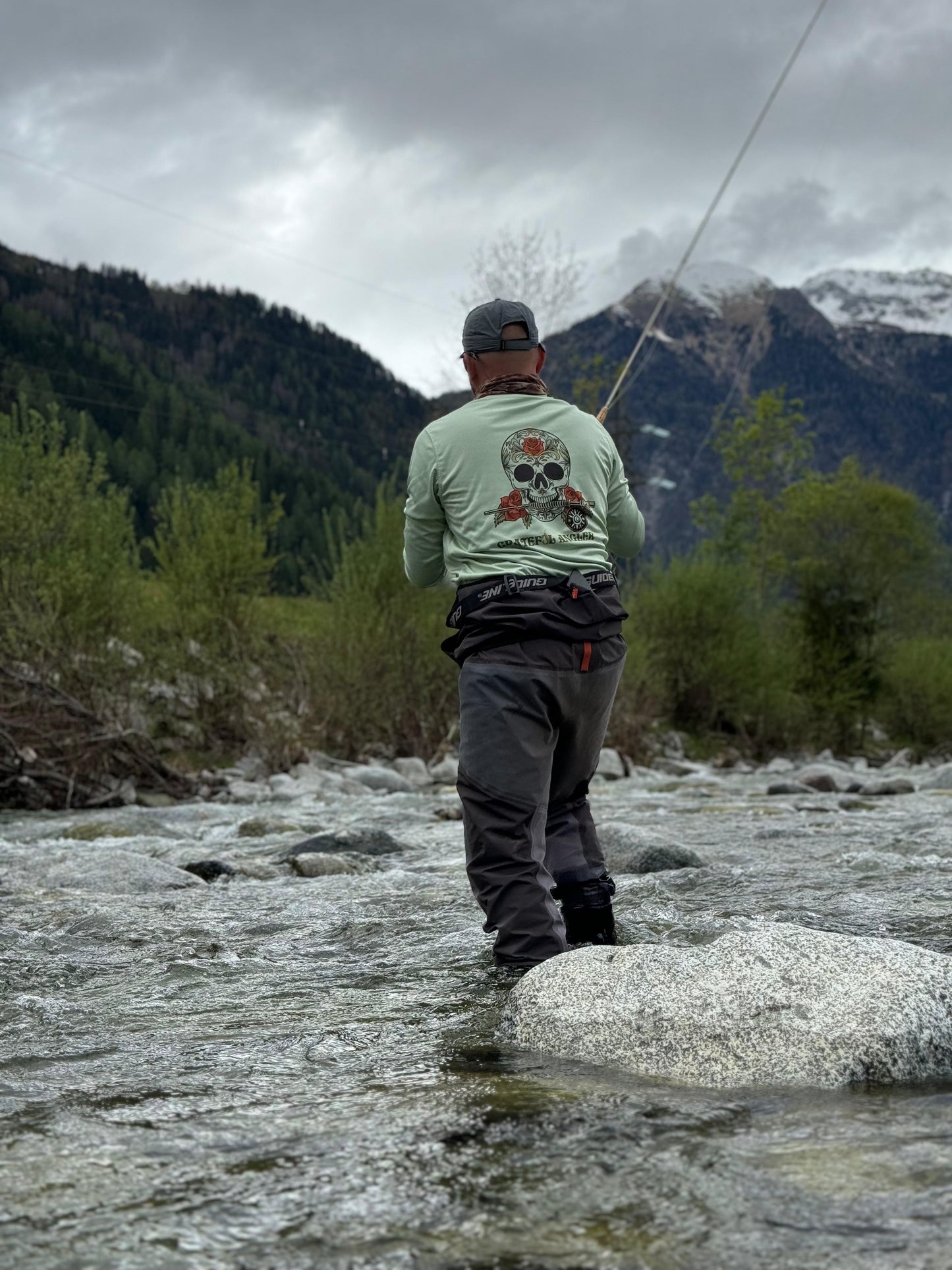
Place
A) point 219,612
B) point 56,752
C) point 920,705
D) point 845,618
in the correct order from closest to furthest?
point 56,752 < point 219,612 < point 845,618 < point 920,705

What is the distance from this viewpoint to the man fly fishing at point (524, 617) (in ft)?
12.8

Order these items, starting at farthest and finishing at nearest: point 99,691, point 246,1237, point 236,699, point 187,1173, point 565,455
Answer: point 236,699 → point 99,691 → point 565,455 → point 187,1173 → point 246,1237

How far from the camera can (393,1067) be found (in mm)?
2902

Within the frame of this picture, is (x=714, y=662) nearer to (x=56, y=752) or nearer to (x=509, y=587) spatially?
(x=56, y=752)

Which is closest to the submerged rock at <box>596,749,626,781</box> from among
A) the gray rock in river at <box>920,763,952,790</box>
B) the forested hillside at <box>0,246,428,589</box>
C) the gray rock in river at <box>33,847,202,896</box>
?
the gray rock in river at <box>920,763,952,790</box>

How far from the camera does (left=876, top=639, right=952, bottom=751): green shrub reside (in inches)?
1118

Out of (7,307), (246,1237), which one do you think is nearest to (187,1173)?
(246,1237)

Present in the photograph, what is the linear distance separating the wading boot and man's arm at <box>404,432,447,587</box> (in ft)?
3.73

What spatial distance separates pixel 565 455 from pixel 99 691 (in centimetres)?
964

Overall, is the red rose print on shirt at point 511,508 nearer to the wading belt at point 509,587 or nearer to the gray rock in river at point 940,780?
the wading belt at point 509,587

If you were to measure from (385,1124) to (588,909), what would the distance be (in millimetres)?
1913

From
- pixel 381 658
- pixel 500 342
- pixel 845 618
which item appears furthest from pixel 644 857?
pixel 845 618

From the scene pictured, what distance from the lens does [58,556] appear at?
13.8 meters

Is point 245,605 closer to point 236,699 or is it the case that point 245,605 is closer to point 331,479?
point 236,699
